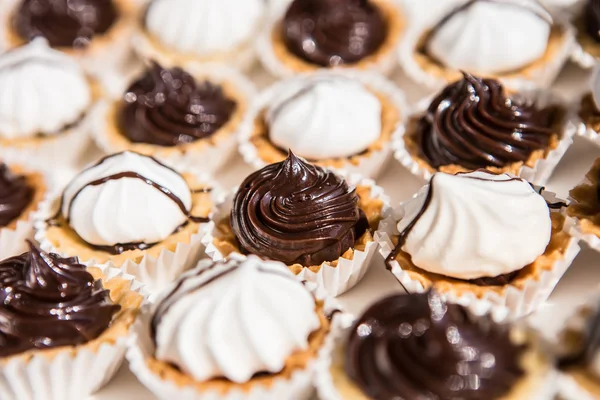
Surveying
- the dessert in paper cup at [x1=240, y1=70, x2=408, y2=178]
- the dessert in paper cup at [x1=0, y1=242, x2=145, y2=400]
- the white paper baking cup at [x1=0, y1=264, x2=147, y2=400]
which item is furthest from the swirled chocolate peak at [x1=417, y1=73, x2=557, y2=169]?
the white paper baking cup at [x1=0, y1=264, x2=147, y2=400]

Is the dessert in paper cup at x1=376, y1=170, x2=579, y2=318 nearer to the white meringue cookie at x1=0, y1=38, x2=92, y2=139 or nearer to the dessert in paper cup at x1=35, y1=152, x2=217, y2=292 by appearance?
the dessert in paper cup at x1=35, y1=152, x2=217, y2=292

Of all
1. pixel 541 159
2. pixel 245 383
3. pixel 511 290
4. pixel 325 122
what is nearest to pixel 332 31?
pixel 325 122

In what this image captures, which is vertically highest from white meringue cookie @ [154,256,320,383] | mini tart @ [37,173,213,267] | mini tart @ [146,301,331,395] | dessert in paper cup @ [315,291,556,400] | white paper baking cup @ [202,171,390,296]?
dessert in paper cup @ [315,291,556,400]

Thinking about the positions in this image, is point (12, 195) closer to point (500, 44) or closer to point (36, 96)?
point (36, 96)

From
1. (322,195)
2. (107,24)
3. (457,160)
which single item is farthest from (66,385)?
(107,24)

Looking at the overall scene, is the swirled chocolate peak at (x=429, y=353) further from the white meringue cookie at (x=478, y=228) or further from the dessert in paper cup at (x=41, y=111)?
the dessert in paper cup at (x=41, y=111)

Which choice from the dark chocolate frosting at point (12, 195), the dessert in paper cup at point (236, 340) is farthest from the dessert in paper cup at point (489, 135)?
the dark chocolate frosting at point (12, 195)

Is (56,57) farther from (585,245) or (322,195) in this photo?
(585,245)
